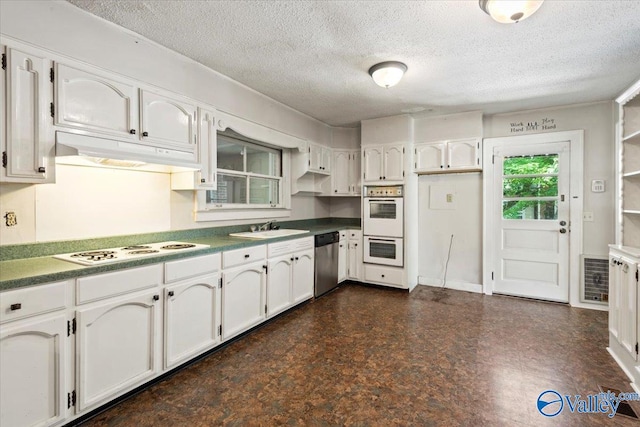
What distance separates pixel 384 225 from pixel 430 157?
1.18m

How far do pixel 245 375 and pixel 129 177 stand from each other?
5.92 feet

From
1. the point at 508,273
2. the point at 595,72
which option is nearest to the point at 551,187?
the point at 508,273

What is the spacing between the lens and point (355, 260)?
468 cm

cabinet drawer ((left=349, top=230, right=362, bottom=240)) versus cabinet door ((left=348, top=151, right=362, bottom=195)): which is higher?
cabinet door ((left=348, top=151, right=362, bottom=195))

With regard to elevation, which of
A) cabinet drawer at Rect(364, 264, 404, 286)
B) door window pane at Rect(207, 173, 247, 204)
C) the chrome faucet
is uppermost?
door window pane at Rect(207, 173, 247, 204)

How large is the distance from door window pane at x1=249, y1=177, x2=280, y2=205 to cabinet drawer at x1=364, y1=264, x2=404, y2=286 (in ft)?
5.68

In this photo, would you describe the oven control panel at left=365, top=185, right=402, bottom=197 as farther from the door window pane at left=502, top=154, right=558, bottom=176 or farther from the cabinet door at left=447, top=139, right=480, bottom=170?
the door window pane at left=502, top=154, right=558, bottom=176

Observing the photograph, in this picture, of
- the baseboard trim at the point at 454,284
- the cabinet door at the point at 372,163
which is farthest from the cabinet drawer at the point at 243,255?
the baseboard trim at the point at 454,284

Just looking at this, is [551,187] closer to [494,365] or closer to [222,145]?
[494,365]

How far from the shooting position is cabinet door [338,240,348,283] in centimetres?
450

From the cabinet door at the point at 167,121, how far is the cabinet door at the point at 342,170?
264 cm

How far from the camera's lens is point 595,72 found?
9.34 ft

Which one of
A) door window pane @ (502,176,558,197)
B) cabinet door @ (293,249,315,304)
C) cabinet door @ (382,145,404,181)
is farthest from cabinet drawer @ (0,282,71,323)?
door window pane @ (502,176,558,197)

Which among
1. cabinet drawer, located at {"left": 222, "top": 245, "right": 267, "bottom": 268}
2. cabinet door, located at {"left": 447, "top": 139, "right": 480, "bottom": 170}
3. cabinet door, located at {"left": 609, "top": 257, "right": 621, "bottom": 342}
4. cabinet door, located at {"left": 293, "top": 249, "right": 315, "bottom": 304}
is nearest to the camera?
cabinet door, located at {"left": 609, "top": 257, "right": 621, "bottom": 342}
